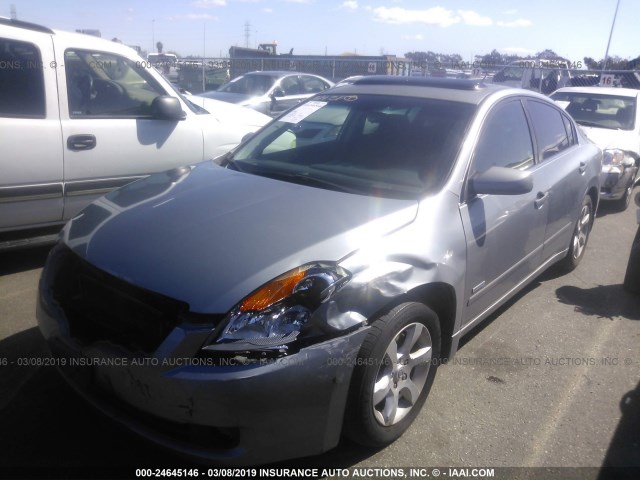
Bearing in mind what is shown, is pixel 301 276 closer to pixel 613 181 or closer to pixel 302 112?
pixel 302 112

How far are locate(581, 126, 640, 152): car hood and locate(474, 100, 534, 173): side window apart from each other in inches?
161

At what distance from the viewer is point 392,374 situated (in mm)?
2666

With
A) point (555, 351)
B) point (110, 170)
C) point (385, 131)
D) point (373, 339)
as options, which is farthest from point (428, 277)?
point (110, 170)

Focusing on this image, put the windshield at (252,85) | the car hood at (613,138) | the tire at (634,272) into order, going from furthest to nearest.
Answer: the windshield at (252,85), the car hood at (613,138), the tire at (634,272)

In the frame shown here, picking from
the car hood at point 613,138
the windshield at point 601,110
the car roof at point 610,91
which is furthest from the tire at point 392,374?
the car roof at point 610,91

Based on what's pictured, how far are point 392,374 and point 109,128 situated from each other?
3.31 metres

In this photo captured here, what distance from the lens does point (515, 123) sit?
390 centimetres

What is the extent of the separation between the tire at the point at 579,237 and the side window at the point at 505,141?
1319 millimetres

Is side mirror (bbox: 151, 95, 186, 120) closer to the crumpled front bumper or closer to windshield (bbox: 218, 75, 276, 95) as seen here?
the crumpled front bumper

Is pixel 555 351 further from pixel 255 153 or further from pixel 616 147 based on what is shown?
pixel 616 147

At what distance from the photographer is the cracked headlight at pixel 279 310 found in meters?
2.21

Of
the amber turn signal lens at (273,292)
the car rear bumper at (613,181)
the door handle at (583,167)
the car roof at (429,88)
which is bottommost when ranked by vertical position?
the car rear bumper at (613,181)

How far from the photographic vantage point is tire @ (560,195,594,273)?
503 cm

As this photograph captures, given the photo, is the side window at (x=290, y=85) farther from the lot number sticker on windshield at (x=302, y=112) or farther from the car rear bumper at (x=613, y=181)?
the lot number sticker on windshield at (x=302, y=112)
